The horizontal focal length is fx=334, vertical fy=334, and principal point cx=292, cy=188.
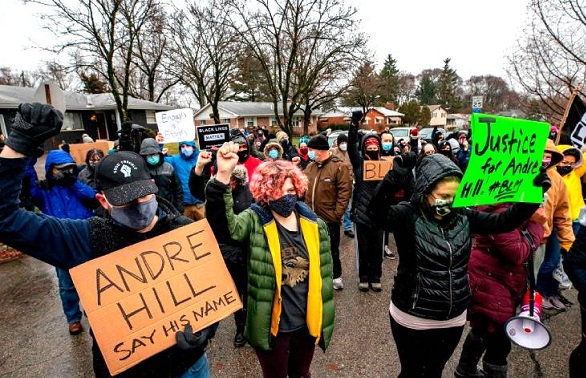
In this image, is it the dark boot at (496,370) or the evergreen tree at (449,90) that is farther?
the evergreen tree at (449,90)

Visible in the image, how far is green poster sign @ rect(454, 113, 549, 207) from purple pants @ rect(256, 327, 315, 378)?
56.2 inches

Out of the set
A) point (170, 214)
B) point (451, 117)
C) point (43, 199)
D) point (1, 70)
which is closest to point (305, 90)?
point (43, 199)

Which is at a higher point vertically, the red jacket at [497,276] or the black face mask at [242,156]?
the black face mask at [242,156]

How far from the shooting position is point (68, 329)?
3.86 m

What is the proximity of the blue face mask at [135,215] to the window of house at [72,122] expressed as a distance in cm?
2892

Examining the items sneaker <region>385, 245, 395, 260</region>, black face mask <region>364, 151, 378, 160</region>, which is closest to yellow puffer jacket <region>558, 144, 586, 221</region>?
black face mask <region>364, 151, 378, 160</region>

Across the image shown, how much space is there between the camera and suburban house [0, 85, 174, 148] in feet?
80.5

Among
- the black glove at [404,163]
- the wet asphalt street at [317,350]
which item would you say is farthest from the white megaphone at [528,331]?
the black glove at [404,163]

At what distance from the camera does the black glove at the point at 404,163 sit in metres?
2.37

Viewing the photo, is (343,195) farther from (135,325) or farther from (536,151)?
(135,325)

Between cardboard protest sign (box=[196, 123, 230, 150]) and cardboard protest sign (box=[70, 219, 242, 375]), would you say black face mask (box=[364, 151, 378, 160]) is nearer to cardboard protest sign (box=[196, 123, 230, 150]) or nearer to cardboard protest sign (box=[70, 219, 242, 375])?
cardboard protest sign (box=[196, 123, 230, 150])

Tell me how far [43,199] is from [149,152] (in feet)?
4.72

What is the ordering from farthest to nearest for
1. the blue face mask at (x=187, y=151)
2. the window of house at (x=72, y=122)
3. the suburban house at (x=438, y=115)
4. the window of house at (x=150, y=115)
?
the suburban house at (x=438, y=115)
the window of house at (x=150, y=115)
the window of house at (x=72, y=122)
the blue face mask at (x=187, y=151)

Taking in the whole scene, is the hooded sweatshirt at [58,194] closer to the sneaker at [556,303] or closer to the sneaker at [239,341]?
the sneaker at [239,341]
